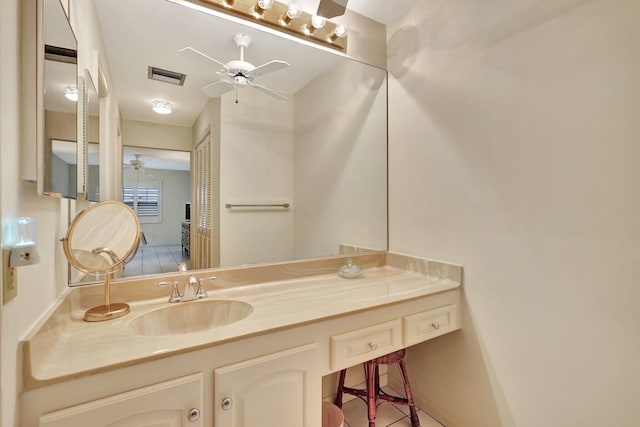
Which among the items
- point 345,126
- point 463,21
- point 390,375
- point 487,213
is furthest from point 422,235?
point 463,21

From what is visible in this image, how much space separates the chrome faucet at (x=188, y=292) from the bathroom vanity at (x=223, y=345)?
0.12 ft

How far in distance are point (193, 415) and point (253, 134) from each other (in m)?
1.33

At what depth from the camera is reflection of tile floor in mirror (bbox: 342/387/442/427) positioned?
171 cm

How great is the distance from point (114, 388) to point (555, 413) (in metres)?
1.67

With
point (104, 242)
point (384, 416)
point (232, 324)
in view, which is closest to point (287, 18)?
point (104, 242)

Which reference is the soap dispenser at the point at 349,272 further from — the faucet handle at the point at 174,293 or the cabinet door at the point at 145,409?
the cabinet door at the point at 145,409

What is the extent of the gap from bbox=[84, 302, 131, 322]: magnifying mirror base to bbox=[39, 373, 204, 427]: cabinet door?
0.40 metres

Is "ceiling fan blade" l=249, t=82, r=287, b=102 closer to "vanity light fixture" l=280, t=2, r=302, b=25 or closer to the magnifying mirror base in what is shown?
"vanity light fixture" l=280, t=2, r=302, b=25

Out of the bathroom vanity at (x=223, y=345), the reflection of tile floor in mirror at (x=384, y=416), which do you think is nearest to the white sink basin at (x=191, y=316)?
the bathroom vanity at (x=223, y=345)

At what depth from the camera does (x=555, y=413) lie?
4.08 feet

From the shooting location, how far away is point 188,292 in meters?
1.32

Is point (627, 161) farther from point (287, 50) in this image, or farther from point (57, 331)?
point (57, 331)

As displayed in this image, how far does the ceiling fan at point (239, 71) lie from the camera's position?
154 centimetres

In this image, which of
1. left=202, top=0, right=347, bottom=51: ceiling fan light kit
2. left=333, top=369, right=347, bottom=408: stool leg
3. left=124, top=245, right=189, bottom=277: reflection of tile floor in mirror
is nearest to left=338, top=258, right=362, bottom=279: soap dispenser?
left=333, top=369, right=347, bottom=408: stool leg
